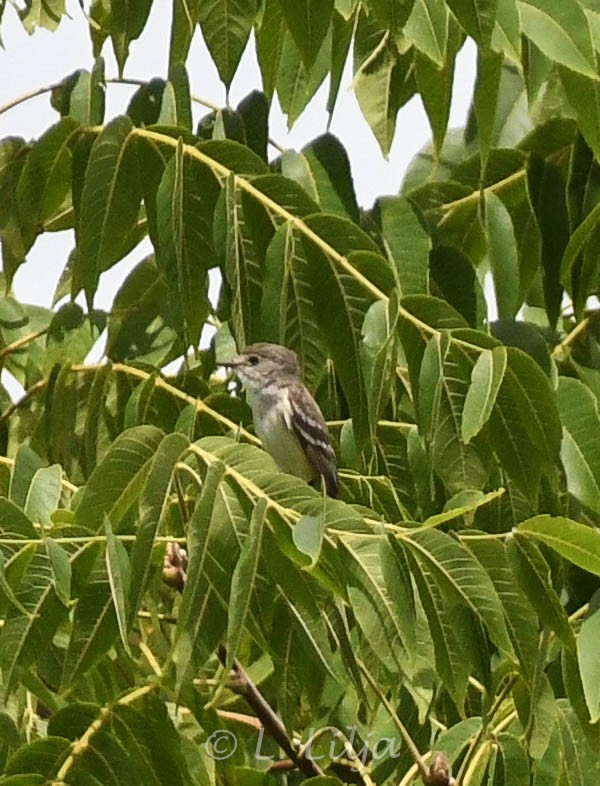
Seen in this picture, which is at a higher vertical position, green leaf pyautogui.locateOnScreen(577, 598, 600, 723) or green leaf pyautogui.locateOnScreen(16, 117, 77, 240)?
green leaf pyautogui.locateOnScreen(16, 117, 77, 240)

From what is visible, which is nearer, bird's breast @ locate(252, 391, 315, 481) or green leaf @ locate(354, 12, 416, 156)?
green leaf @ locate(354, 12, 416, 156)

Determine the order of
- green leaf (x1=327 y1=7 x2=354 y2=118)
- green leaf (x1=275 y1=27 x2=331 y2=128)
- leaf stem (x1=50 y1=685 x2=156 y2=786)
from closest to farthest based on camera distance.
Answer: leaf stem (x1=50 y1=685 x2=156 y2=786), green leaf (x1=327 y1=7 x2=354 y2=118), green leaf (x1=275 y1=27 x2=331 y2=128)

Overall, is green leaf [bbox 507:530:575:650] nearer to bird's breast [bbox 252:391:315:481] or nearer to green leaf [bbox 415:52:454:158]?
green leaf [bbox 415:52:454:158]

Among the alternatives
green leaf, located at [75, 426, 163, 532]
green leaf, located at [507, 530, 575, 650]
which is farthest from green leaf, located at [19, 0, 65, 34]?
green leaf, located at [507, 530, 575, 650]

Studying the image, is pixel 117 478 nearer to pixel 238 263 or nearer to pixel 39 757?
pixel 39 757

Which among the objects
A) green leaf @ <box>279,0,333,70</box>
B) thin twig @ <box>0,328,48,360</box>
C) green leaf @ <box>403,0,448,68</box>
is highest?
green leaf @ <box>279,0,333,70</box>

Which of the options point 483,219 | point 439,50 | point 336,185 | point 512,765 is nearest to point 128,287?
point 336,185

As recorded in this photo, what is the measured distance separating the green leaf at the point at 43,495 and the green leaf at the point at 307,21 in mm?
1088

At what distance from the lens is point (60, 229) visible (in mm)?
4777

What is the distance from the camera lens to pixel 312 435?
5.85m

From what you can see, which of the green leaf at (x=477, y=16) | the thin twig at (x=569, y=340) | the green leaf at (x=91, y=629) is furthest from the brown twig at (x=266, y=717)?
the green leaf at (x=477, y=16)

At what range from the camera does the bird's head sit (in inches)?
208

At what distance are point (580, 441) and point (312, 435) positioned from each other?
2.48m

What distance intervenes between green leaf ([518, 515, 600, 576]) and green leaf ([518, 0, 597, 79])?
40.4 inches
